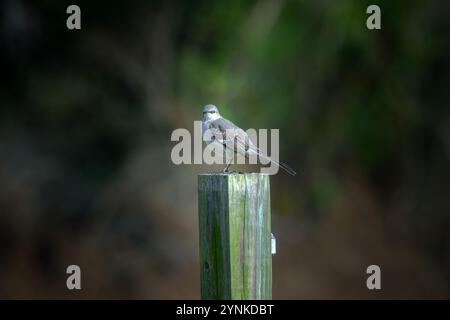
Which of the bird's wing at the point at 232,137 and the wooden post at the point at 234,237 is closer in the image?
the wooden post at the point at 234,237

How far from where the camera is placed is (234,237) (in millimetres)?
3922

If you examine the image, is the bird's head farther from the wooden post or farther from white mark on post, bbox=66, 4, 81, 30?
white mark on post, bbox=66, 4, 81, 30

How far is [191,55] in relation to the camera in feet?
39.6

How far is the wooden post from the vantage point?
392 cm

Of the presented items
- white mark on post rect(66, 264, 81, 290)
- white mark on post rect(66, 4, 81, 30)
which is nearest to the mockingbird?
white mark on post rect(66, 264, 81, 290)

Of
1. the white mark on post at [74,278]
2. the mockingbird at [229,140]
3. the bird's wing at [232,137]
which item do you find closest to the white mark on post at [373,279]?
the white mark on post at [74,278]

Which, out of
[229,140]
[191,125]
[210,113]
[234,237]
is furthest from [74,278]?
[234,237]

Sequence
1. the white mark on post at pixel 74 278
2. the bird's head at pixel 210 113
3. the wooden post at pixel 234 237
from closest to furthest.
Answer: the wooden post at pixel 234 237, the bird's head at pixel 210 113, the white mark on post at pixel 74 278

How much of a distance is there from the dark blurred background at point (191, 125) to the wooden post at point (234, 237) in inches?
281

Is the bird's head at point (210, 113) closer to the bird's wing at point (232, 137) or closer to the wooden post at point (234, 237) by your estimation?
the bird's wing at point (232, 137)

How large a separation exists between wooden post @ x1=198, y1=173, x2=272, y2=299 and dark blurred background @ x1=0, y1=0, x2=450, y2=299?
23.4 ft

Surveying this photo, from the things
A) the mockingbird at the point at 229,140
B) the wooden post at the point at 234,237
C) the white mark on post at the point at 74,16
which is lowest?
Answer: the wooden post at the point at 234,237

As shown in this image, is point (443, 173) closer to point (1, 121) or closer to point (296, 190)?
point (296, 190)

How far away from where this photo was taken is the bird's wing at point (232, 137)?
545 centimetres
